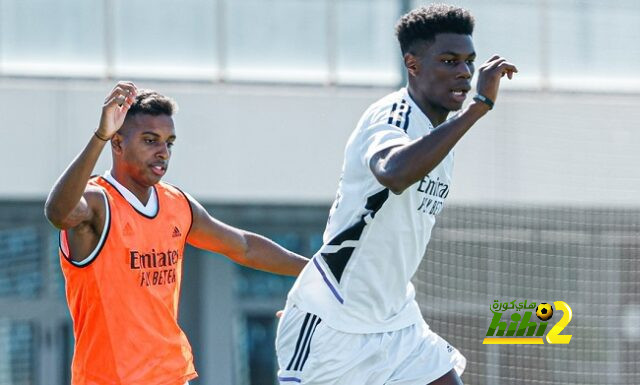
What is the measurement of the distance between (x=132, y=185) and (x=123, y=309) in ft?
1.76

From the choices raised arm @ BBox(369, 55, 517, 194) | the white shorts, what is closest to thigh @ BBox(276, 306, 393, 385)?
the white shorts

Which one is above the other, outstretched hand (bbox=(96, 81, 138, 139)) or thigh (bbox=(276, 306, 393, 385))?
outstretched hand (bbox=(96, 81, 138, 139))

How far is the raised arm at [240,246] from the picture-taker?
5402mm

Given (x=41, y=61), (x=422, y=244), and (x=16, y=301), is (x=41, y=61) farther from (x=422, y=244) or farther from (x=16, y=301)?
(x=422, y=244)

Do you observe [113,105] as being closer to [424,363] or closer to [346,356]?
[346,356]

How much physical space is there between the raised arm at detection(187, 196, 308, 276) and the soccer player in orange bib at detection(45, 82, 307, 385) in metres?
0.25

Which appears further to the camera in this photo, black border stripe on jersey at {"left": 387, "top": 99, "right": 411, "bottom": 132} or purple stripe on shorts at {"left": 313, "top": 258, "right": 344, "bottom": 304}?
purple stripe on shorts at {"left": 313, "top": 258, "right": 344, "bottom": 304}

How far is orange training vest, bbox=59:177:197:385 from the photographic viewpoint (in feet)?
15.9

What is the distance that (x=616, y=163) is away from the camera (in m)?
12.1

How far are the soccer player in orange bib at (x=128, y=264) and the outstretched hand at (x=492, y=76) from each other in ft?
4.33

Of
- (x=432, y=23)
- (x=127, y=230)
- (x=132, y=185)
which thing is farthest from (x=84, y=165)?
(x=432, y=23)

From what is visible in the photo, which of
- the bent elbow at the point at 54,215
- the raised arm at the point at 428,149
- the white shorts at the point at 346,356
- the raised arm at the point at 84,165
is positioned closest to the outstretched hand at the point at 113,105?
the raised arm at the point at 84,165

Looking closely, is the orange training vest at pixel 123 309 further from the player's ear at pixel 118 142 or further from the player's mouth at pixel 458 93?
the player's mouth at pixel 458 93

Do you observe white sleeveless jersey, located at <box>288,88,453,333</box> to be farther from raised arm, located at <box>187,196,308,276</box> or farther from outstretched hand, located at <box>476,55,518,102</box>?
raised arm, located at <box>187,196,308,276</box>
